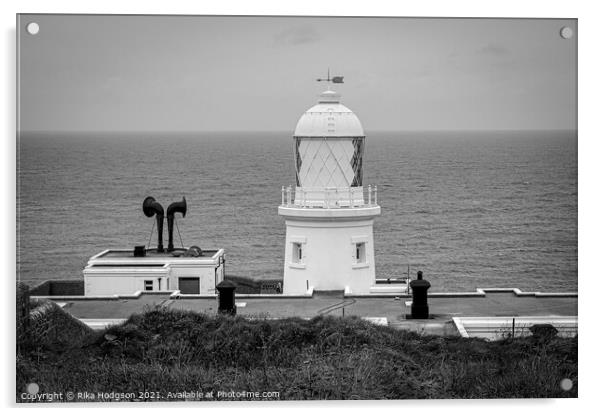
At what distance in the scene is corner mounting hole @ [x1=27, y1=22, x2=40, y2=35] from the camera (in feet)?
57.2

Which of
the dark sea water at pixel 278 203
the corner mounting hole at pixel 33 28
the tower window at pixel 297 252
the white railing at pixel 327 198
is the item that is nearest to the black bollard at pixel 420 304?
the tower window at pixel 297 252

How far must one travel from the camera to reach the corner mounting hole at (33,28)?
687 inches

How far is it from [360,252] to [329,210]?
1040 millimetres

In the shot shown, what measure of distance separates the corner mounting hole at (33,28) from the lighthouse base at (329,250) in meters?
9.37

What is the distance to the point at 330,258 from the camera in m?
26.1

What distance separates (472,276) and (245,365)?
1296 inches

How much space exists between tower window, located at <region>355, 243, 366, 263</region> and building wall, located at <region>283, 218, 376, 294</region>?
0.06 metres

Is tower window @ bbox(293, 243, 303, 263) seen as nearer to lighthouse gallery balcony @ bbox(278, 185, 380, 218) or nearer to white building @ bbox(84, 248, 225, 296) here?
lighthouse gallery balcony @ bbox(278, 185, 380, 218)

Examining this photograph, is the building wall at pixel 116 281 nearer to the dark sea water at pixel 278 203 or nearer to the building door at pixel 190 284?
the building door at pixel 190 284

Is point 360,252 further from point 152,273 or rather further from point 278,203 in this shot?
point 278,203

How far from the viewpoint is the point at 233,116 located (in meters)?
28.4

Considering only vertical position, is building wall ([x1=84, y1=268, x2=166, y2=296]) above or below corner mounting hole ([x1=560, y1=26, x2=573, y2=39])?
below

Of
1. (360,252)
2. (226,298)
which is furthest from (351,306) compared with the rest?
(360,252)

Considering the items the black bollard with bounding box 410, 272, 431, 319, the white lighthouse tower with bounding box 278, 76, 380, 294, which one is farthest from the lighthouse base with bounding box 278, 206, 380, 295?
the black bollard with bounding box 410, 272, 431, 319
